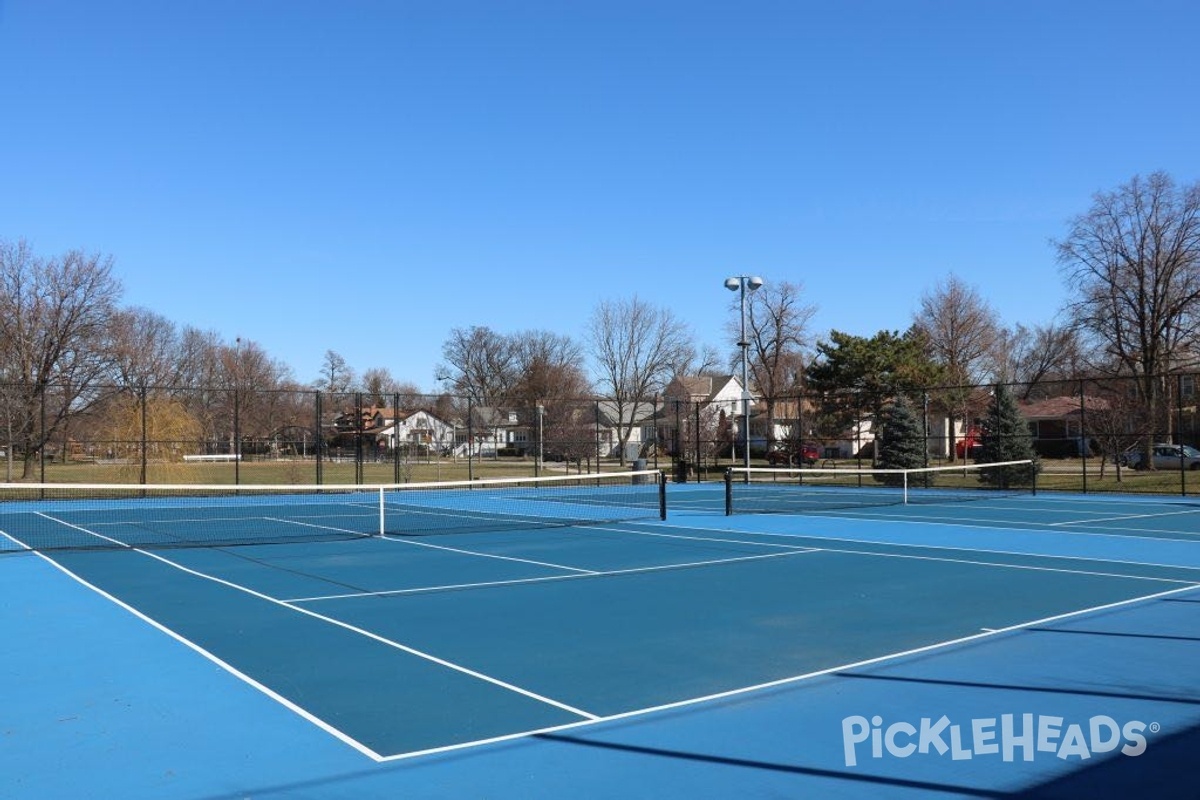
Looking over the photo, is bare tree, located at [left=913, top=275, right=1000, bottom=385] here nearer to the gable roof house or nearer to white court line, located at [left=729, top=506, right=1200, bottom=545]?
the gable roof house

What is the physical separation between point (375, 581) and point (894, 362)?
134ft

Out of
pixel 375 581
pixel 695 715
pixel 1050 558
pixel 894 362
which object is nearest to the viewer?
pixel 695 715

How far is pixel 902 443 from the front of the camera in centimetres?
3572

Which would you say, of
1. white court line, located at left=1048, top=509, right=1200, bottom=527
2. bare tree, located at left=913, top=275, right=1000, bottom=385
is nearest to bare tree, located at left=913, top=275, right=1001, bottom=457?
bare tree, located at left=913, top=275, right=1000, bottom=385

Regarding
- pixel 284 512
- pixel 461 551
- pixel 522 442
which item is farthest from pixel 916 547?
pixel 522 442

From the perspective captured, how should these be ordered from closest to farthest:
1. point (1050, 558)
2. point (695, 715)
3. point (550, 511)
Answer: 1. point (695, 715)
2. point (1050, 558)
3. point (550, 511)

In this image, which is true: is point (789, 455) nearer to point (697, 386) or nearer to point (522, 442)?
point (522, 442)

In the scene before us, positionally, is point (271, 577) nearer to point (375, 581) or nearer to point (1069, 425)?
point (375, 581)

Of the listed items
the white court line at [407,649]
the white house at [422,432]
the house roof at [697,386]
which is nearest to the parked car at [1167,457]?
the white house at [422,432]

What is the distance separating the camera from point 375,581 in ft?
42.1

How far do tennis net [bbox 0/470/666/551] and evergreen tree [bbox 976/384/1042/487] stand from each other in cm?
1199

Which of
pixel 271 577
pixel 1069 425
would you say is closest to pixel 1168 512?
pixel 271 577

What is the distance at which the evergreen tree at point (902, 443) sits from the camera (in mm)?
35438
